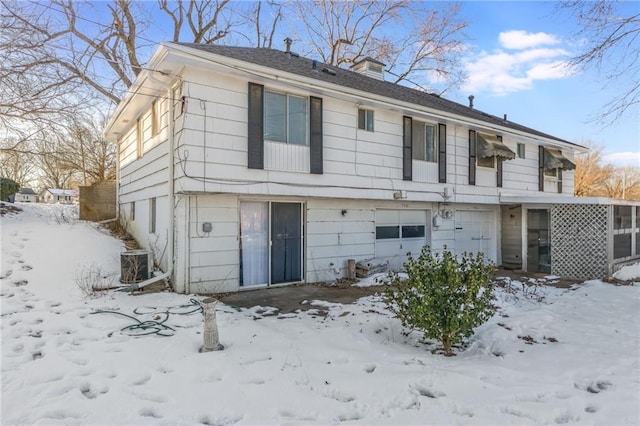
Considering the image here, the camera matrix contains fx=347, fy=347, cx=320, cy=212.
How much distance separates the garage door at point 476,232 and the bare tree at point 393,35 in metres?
11.4

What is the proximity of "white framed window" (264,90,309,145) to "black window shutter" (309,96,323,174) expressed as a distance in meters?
0.12

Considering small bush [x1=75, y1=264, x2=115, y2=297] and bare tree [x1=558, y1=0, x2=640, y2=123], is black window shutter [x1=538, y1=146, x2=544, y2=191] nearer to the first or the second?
bare tree [x1=558, y1=0, x2=640, y2=123]

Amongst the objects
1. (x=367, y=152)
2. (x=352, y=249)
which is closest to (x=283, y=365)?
(x=352, y=249)

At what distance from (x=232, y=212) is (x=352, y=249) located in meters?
3.58

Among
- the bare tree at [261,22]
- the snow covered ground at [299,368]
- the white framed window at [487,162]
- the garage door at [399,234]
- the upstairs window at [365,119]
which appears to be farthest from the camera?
the bare tree at [261,22]

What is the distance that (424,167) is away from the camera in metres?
10.4

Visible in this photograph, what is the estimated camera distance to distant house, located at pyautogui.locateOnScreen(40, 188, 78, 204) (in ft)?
135

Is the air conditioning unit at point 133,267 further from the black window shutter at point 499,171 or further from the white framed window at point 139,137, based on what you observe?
the black window shutter at point 499,171

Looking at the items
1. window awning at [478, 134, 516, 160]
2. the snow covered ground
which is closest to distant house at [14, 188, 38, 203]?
the snow covered ground

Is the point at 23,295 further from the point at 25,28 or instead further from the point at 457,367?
the point at 25,28

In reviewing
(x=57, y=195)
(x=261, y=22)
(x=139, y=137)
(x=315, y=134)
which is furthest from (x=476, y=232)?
(x=57, y=195)

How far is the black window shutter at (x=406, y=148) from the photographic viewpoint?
32.5ft

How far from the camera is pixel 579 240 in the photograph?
34.9ft

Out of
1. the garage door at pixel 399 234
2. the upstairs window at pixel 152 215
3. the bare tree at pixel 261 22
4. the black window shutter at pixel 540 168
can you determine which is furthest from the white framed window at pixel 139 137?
the black window shutter at pixel 540 168
